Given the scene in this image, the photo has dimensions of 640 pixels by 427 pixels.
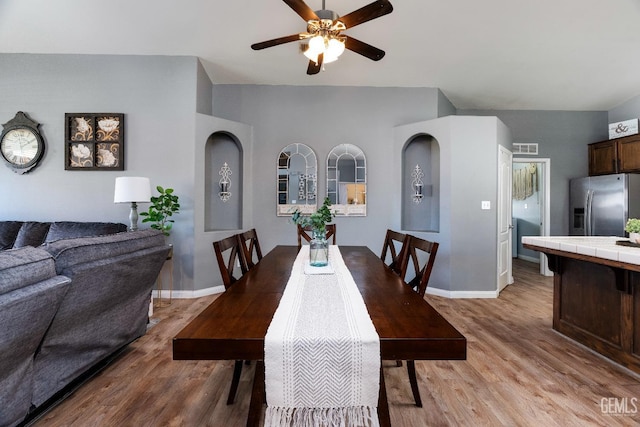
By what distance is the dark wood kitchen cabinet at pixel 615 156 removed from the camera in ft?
14.5

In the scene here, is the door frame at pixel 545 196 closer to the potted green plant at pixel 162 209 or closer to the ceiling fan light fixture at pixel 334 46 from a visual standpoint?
the ceiling fan light fixture at pixel 334 46

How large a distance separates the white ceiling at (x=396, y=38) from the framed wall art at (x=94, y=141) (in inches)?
32.4

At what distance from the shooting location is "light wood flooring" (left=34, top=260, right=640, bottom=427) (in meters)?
1.65

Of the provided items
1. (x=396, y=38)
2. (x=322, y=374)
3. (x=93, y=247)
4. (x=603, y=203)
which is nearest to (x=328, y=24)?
(x=396, y=38)

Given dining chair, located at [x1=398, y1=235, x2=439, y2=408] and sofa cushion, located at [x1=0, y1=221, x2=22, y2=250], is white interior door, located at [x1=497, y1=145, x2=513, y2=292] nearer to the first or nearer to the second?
dining chair, located at [x1=398, y1=235, x2=439, y2=408]

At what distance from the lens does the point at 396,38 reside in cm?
351

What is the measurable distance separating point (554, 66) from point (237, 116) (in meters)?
4.24

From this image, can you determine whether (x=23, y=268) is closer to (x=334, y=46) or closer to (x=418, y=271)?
(x=418, y=271)

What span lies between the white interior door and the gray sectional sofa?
3975mm

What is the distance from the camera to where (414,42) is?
3.57 m

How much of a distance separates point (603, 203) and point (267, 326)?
553 cm

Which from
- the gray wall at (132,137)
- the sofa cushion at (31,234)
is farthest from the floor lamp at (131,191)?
the sofa cushion at (31,234)

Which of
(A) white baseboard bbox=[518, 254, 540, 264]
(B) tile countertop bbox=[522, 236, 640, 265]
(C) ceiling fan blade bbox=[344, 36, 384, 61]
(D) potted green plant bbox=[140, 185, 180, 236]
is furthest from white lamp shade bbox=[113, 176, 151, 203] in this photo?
(A) white baseboard bbox=[518, 254, 540, 264]

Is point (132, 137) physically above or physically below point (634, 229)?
above
